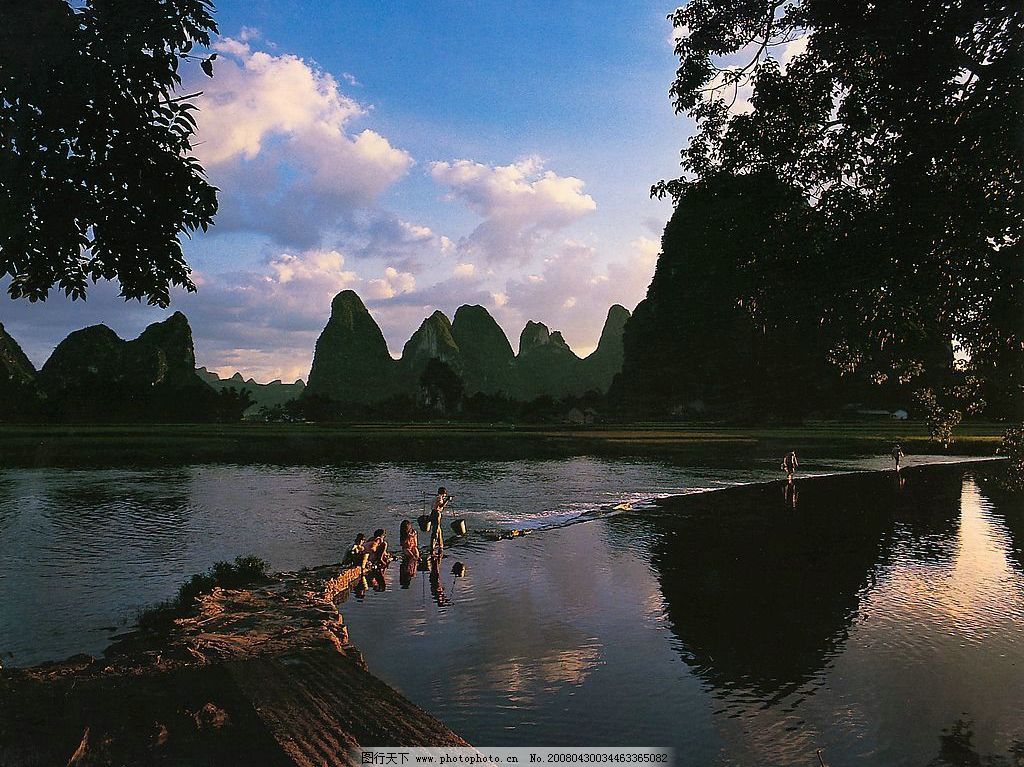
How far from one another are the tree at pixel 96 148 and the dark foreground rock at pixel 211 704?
4.55 m

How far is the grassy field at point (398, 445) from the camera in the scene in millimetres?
49438

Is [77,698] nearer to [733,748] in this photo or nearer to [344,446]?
[733,748]

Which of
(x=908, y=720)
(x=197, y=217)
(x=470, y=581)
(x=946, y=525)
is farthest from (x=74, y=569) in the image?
(x=946, y=525)

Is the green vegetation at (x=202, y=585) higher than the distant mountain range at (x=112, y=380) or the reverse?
the reverse

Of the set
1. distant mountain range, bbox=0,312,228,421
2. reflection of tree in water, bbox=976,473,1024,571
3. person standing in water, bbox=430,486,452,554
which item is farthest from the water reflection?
distant mountain range, bbox=0,312,228,421

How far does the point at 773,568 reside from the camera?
1472 cm

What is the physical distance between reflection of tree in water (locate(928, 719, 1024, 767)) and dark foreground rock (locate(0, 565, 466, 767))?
4.69 metres

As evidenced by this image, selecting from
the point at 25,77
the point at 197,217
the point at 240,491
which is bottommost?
the point at 240,491

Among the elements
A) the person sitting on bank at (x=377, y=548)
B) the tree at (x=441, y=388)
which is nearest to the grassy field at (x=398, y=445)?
the person sitting on bank at (x=377, y=548)

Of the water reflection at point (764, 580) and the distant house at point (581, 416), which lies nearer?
the water reflection at point (764, 580)

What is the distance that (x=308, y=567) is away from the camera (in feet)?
50.2

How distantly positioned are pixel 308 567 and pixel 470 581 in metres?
3.94

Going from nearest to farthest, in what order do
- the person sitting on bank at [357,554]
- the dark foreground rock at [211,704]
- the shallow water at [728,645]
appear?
the dark foreground rock at [211,704]
the shallow water at [728,645]
the person sitting on bank at [357,554]

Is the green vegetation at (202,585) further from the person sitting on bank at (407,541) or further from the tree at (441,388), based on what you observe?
the tree at (441,388)
